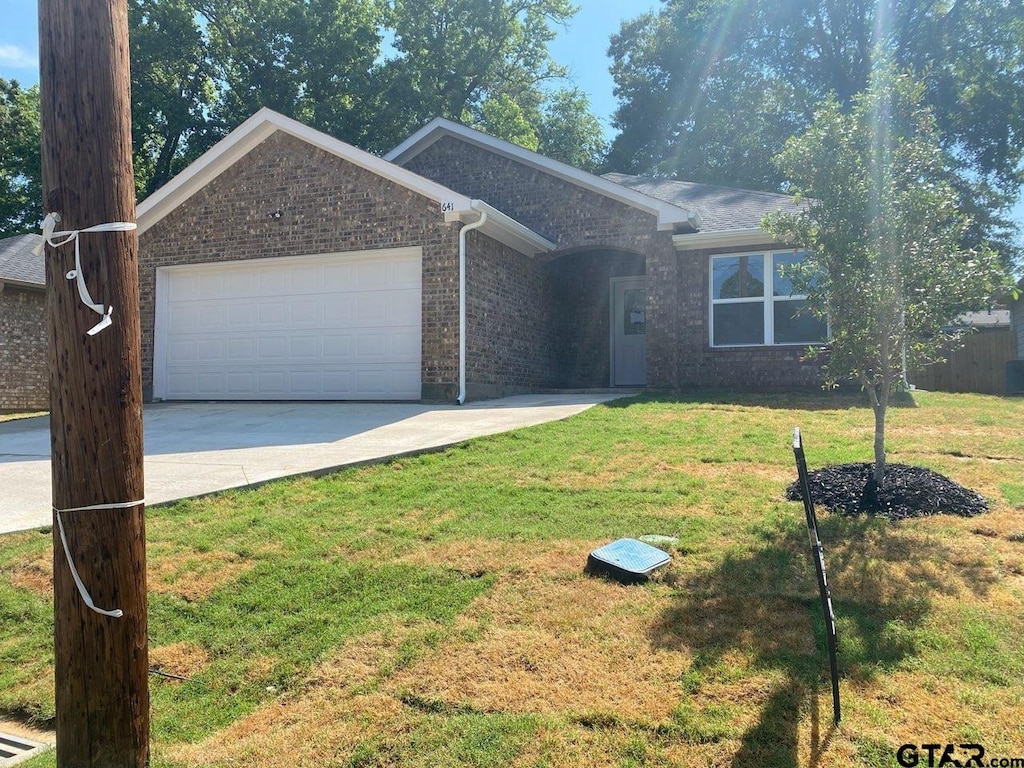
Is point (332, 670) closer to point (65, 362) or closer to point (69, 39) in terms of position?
point (65, 362)

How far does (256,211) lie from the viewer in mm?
13891

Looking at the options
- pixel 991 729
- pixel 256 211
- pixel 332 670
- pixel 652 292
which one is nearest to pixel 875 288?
pixel 991 729

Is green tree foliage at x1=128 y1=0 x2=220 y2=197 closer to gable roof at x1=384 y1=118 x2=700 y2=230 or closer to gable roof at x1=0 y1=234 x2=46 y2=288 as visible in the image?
gable roof at x1=0 y1=234 x2=46 y2=288

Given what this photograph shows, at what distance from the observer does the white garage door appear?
13180 mm

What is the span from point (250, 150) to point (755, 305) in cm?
975

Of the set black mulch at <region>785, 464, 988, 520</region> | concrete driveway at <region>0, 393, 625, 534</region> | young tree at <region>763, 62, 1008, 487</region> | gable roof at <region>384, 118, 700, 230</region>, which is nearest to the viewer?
black mulch at <region>785, 464, 988, 520</region>

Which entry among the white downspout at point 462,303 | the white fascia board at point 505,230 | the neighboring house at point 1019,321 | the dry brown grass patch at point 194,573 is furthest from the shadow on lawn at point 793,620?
the neighboring house at point 1019,321

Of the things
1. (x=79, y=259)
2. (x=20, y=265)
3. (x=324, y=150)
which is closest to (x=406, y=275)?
(x=324, y=150)

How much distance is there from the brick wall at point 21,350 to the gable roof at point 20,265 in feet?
0.98

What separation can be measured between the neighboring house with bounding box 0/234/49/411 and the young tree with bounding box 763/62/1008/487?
56.7 feet

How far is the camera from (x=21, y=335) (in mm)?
17953

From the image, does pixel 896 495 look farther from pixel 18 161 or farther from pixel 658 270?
pixel 18 161

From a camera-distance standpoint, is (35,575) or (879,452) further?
(879,452)

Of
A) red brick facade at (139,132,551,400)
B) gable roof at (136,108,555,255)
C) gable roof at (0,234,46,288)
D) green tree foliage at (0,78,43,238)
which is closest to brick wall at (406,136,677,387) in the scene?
gable roof at (136,108,555,255)
